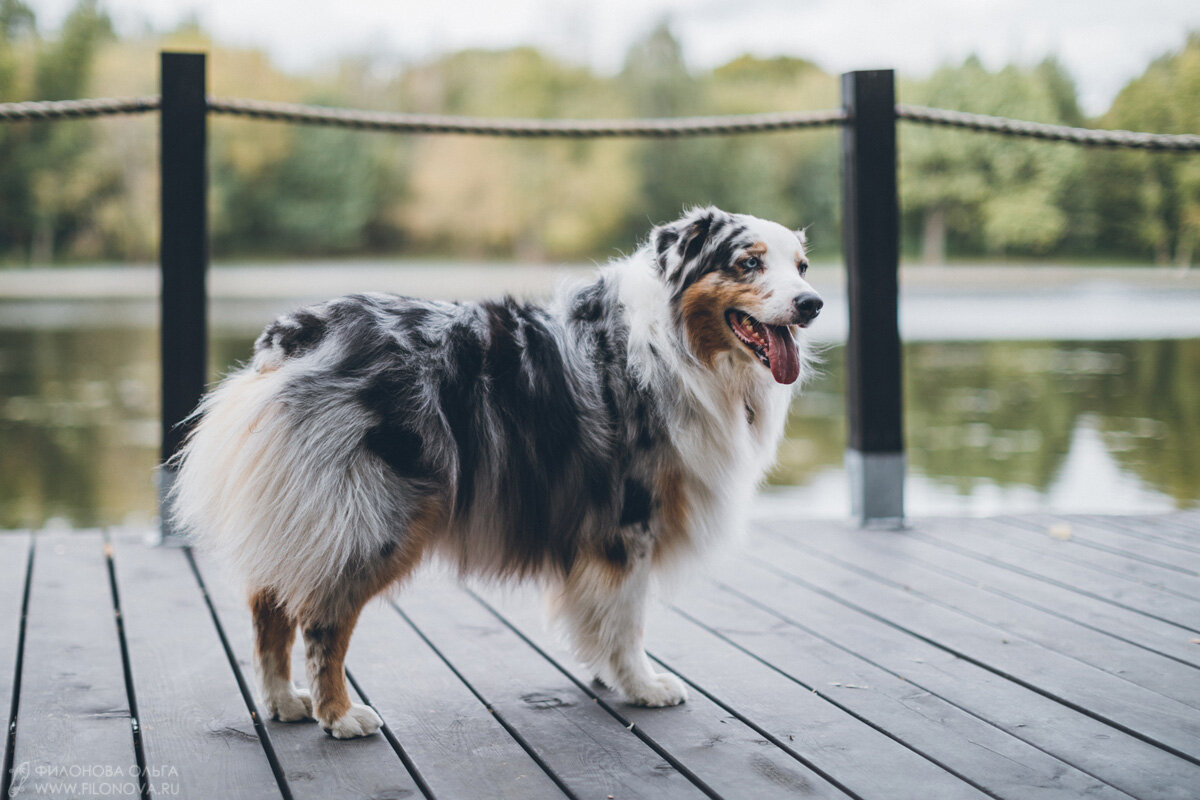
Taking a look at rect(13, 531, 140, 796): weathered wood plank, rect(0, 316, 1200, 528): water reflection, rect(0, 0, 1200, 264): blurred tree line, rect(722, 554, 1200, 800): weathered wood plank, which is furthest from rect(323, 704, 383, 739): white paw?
rect(0, 0, 1200, 264): blurred tree line

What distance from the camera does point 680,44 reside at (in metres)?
43.3

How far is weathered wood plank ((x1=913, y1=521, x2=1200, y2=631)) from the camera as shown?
277 cm

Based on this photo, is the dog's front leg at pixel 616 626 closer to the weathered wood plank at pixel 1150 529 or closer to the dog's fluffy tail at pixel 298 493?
the dog's fluffy tail at pixel 298 493

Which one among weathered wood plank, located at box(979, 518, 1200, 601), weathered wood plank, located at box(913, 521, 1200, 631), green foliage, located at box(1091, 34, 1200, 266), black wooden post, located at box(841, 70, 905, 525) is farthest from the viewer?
green foliage, located at box(1091, 34, 1200, 266)

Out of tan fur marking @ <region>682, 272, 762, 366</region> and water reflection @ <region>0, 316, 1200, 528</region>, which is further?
water reflection @ <region>0, 316, 1200, 528</region>

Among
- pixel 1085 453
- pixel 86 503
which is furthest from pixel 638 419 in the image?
pixel 1085 453

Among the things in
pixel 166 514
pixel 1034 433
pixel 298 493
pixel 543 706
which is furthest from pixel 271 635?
pixel 1034 433

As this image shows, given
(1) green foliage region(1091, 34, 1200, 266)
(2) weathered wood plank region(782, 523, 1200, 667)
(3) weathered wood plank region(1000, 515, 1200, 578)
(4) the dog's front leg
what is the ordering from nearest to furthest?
1. (4) the dog's front leg
2. (2) weathered wood plank region(782, 523, 1200, 667)
3. (3) weathered wood plank region(1000, 515, 1200, 578)
4. (1) green foliage region(1091, 34, 1200, 266)

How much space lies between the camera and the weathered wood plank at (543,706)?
72.7 inches

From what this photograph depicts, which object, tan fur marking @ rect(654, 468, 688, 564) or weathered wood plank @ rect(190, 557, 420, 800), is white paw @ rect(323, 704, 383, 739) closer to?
weathered wood plank @ rect(190, 557, 420, 800)

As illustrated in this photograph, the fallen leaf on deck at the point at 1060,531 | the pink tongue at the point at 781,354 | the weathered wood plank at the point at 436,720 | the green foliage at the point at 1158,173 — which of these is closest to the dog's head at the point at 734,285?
the pink tongue at the point at 781,354

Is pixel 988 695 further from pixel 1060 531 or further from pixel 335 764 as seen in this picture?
pixel 1060 531

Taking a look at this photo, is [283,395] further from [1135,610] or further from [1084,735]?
[1135,610]

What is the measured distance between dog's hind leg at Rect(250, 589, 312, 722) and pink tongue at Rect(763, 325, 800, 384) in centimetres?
110
